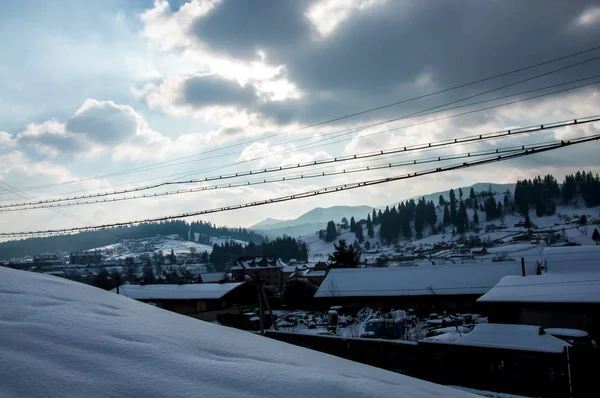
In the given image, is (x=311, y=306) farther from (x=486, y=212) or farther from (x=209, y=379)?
(x=486, y=212)

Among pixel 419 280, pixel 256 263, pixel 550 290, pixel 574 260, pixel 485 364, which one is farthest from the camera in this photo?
pixel 256 263

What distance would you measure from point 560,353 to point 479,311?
2704 cm

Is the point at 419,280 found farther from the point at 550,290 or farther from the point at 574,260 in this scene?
the point at 550,290

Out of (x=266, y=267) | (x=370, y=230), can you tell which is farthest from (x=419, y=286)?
(x=370, y=230)

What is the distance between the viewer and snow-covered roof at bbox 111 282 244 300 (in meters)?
38.9

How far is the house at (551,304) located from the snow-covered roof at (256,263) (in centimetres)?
6019

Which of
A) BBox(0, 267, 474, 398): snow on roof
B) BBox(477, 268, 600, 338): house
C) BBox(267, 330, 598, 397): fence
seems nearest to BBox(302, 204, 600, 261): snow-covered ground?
BBox(477, 268, 600, 338): house

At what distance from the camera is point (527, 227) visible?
137000 millimetres

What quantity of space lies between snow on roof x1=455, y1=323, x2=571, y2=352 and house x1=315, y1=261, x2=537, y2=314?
23.1m

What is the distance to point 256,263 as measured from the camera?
85125 mm

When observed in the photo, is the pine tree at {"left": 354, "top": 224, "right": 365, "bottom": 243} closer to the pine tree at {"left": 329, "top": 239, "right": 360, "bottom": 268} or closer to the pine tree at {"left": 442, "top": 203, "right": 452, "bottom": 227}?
the pine tree at {"left": 442, "top": 203, "right": 452, "bottom": 227}

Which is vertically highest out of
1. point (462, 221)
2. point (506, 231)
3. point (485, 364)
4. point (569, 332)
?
point (462, 221)

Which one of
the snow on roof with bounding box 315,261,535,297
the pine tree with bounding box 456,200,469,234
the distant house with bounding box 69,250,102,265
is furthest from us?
the pine tree with bounding box 456,200,469,234

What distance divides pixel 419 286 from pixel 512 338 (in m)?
27.9
